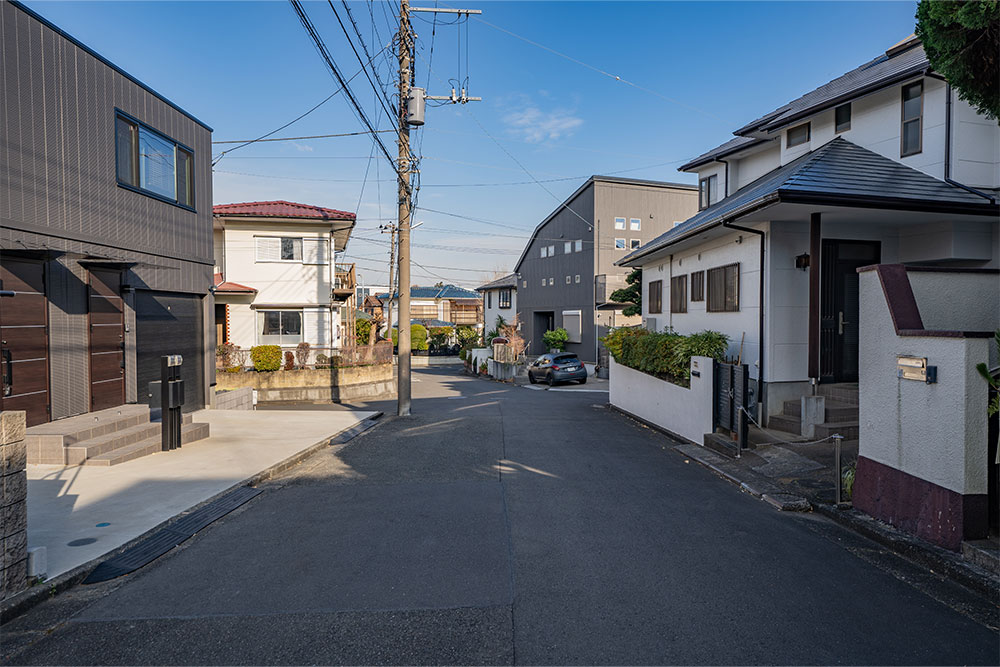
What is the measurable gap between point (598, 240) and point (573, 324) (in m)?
5.26

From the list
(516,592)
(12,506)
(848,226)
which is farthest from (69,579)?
(848,226)

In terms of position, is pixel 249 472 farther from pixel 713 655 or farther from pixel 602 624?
pixel 713 655

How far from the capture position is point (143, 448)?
8.33 metres

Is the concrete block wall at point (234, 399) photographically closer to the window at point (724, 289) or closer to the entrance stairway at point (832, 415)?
the window at point (724, 289)

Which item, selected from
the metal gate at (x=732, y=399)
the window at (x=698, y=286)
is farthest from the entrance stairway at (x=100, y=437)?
the window at (x=698, y=286)

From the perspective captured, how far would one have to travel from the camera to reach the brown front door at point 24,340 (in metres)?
7.78

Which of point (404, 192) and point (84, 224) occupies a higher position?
point (404, 192)

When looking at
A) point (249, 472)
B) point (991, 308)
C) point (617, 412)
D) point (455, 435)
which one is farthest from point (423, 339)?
point (991, 308)

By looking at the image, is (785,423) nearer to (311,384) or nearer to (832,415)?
(832,415)

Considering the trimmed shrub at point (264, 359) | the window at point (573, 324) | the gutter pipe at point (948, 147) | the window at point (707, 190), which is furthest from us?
the window at point (573, 324)

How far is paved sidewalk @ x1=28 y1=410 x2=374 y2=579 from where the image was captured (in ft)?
16.3

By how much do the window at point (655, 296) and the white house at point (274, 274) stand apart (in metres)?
12.4

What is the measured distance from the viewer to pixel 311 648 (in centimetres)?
325

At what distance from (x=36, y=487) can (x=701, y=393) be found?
9426 mm
